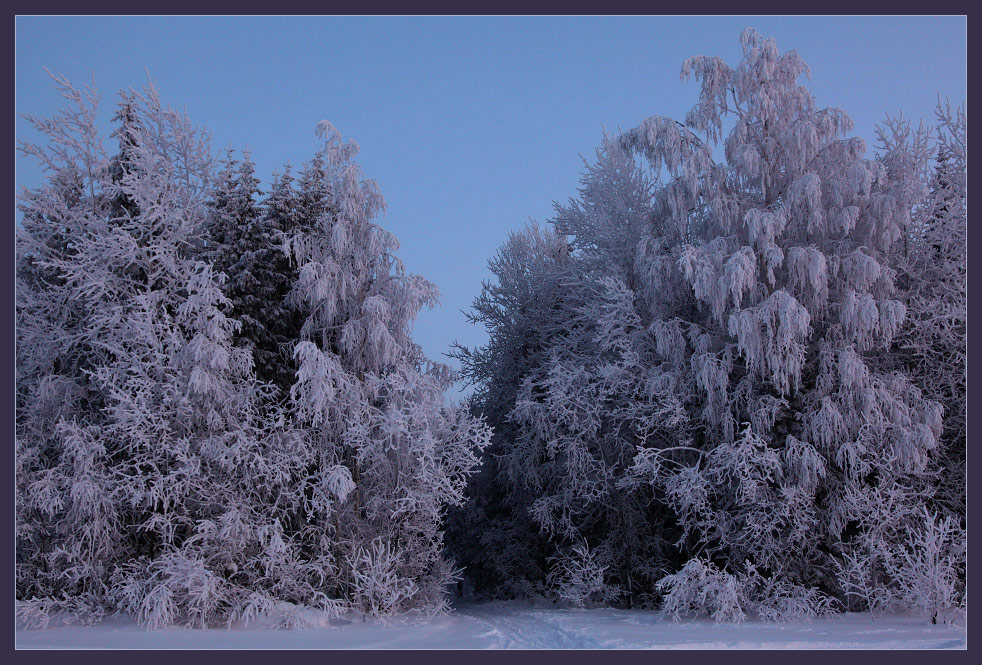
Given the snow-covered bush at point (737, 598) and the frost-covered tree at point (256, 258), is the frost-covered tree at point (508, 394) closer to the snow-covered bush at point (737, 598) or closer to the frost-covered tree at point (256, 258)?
the snow-covered bush at point (737, 598)

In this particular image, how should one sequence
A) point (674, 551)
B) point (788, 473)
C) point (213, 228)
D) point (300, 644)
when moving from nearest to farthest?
point (300, 644), point (788, 473), point (213, 228), point (674, 551)

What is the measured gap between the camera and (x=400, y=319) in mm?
15039

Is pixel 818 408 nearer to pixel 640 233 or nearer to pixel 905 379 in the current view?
pixel 905 379

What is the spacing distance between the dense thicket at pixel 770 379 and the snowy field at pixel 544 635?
0.70 metres

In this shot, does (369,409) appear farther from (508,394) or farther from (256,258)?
(508,394)

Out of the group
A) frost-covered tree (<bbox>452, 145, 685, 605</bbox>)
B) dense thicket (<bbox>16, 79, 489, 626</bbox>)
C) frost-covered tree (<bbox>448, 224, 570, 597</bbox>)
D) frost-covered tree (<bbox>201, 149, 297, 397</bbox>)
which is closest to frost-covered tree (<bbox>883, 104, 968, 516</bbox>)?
frost-covered tree (<bbox>452, 145, 685, 605</bbox>)

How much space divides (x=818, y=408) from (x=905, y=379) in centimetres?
157

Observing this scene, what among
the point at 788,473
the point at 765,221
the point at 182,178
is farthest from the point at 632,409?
the point at 182,178

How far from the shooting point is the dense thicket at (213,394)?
41.0 feet

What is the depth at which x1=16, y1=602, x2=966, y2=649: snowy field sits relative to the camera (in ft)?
33.3

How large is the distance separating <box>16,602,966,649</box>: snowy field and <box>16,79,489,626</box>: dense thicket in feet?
2.16

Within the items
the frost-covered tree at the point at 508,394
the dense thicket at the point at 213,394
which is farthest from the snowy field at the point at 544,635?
the frost-covered tree at the point at 508,394

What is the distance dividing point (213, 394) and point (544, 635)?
680 cm

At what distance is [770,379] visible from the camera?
14.0 metres
